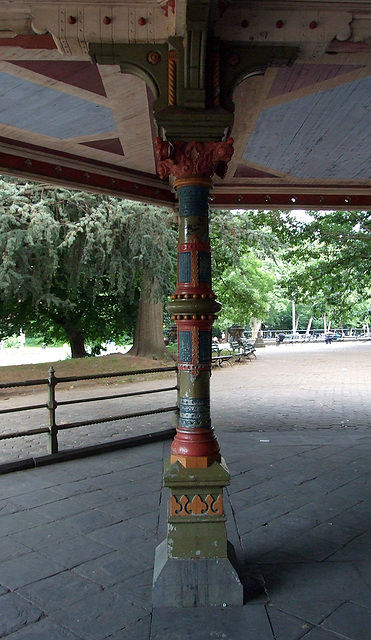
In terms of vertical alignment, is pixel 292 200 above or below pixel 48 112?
below

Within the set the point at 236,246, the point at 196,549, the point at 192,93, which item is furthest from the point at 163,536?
the point at 236,246

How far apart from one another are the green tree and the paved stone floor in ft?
25.9

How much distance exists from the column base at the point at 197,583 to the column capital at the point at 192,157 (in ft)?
7.18

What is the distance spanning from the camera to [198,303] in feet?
9.73

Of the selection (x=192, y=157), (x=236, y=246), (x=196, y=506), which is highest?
(x=236, y=246)

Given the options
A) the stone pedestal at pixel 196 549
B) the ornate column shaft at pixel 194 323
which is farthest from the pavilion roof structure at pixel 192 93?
the stone pedestal at pixel 196 549

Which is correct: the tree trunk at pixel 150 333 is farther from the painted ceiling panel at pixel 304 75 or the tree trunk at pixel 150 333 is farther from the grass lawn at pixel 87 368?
the painted ceiling panel at pixel 304 75

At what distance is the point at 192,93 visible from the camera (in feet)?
9.43

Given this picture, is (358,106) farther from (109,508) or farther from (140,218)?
(140,218)

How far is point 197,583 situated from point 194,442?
74 cm

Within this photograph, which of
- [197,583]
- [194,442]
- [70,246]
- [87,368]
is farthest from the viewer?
[87,368]

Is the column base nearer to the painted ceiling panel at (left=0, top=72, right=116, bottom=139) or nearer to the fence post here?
the fence post

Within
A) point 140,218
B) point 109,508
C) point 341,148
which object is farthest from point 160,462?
point 140,218

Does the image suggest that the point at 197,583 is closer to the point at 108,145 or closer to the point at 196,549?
the point at 196,549
